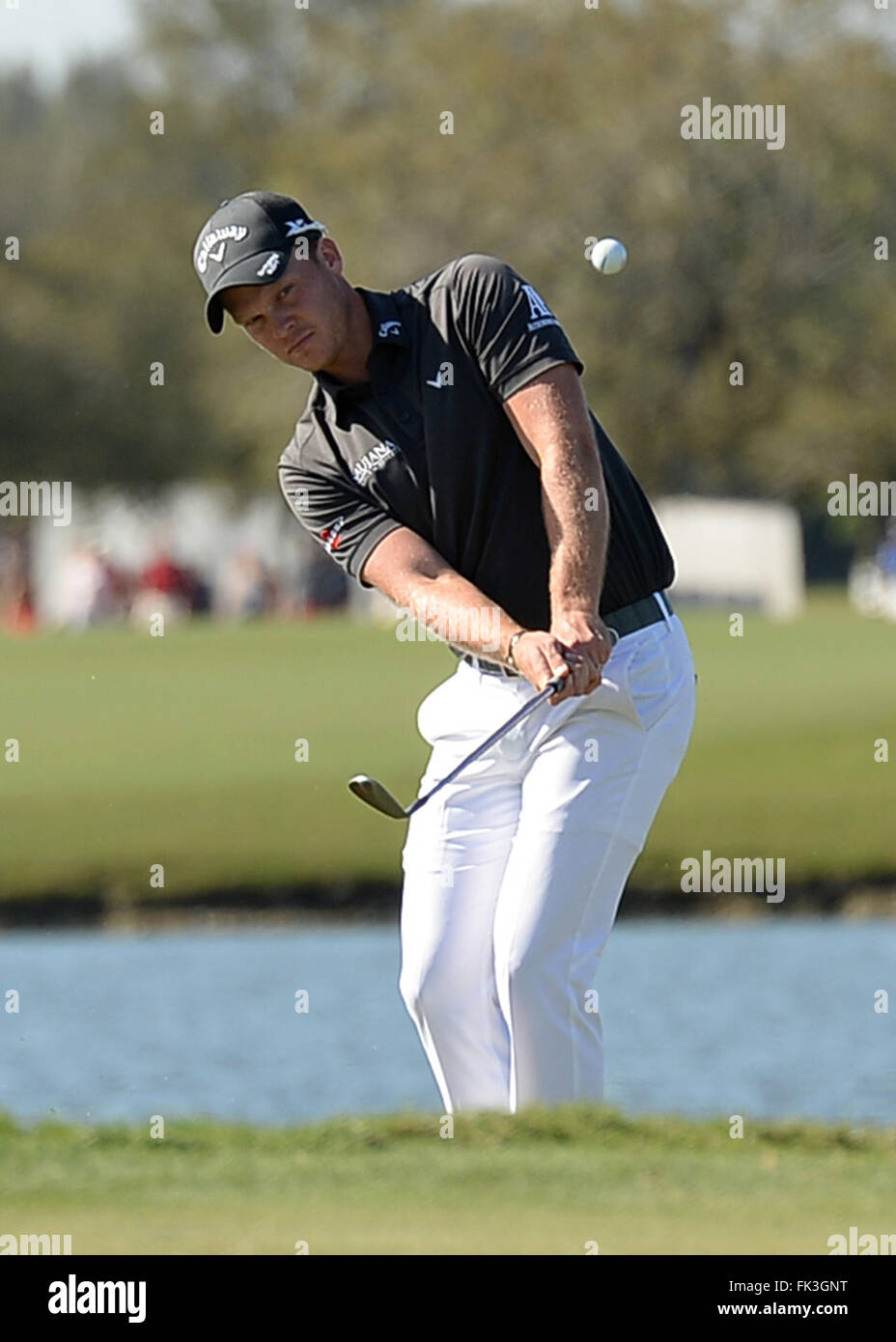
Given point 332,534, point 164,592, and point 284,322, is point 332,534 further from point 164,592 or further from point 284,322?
point 164,592

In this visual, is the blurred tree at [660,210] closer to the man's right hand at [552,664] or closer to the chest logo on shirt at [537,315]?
the chest logo on shirt at [537,315]

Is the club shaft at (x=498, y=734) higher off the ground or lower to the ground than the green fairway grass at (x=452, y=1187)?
higher

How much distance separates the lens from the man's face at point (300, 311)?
19.0ft

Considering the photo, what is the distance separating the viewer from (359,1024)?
13.1 metres

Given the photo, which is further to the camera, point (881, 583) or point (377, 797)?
point (881, 583)

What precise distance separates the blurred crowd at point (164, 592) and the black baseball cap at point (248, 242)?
1689 inches

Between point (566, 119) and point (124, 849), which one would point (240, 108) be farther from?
point (124, 849)

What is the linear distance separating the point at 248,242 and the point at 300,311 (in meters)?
0.20

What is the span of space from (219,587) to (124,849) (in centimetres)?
3905

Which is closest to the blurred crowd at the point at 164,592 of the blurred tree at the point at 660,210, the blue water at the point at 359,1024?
the blurred tree at the point at 660,210

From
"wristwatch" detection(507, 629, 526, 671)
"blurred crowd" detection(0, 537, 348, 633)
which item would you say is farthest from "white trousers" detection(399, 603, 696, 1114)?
"blurred crowd" detection(0, 537, 348, 633)

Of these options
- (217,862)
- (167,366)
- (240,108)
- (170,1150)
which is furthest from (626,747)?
(240,108)

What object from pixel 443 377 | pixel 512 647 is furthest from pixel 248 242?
pixel 512 647
